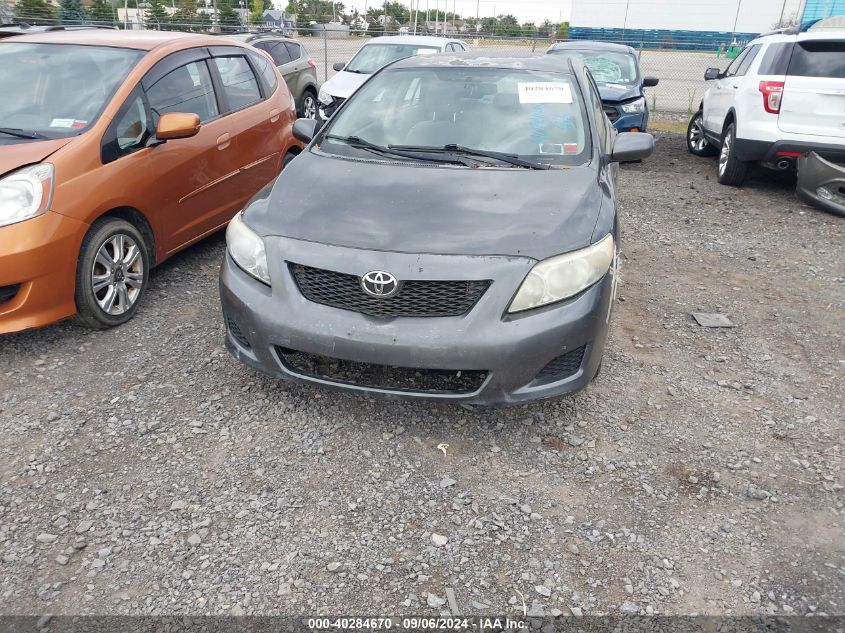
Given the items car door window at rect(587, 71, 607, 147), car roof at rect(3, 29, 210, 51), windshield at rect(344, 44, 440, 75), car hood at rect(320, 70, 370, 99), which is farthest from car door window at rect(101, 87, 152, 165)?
windshield at rect(344, 44, 440, 75)

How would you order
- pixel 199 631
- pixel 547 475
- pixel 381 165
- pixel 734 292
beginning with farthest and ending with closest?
pixel 734 292 < pixel 381 165 < pixel 547 475 < pixel 199 631

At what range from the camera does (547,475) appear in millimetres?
2895

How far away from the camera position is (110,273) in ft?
13.1

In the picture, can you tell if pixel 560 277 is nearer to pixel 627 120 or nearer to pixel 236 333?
pixel 236 333

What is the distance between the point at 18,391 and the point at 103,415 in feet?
1.94

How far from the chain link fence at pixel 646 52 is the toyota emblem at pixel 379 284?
13.3 meters

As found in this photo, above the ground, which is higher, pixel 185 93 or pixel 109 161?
pixel 185 93

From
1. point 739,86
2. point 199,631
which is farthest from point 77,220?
point 739,86

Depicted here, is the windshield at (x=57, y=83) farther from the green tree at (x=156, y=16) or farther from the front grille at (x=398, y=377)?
the green tree at (x=156, y=16)

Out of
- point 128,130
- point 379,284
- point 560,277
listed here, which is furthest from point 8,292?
point 560,277

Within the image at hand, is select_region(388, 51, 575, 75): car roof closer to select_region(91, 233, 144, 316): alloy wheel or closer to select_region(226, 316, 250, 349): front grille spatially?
select_region(91, 233, 144, 316): alloy wheel

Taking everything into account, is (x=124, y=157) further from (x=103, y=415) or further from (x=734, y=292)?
(x=734, y=292)

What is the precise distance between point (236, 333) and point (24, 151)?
1.72 metres

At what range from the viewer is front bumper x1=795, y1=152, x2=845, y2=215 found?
21.5 feet
